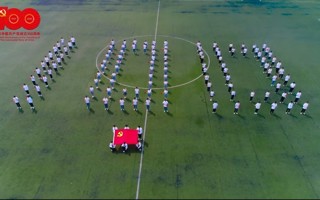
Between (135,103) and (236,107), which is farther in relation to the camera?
(135,103)

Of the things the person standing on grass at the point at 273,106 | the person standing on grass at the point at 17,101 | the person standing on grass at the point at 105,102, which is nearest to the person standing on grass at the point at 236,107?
the person standing on grass at the point at 273,106

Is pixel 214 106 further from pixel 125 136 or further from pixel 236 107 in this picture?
pixel 125 136

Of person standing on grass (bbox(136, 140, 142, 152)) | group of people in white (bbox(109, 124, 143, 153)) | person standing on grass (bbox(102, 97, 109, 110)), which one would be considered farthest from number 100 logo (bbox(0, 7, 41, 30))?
person standing on grass (bbox(136, 140, 142, 152))

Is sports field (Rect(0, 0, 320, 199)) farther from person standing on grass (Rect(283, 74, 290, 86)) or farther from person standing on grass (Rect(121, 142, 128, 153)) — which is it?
person standing on grass (Rect(283, 74, 290, 86))

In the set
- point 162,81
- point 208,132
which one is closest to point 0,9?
point 162,81

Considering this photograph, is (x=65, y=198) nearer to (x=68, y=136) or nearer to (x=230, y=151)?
(x=68, y=136)

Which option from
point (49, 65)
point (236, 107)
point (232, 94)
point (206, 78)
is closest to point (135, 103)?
point (206, 78)
